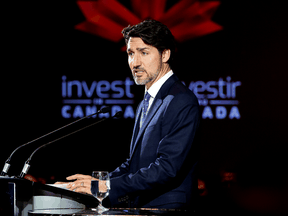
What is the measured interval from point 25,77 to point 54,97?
502mm

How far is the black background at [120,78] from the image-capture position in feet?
17.0

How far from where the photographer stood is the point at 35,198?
1.49 meters

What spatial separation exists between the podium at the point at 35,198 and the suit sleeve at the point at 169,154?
0.14 m

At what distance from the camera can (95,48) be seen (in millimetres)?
5301

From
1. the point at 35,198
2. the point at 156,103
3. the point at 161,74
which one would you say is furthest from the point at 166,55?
the point at 35,198

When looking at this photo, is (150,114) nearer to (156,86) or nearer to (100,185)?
(156,86)

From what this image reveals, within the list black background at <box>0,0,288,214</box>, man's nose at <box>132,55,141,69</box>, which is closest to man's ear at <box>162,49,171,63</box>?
man's nose at <box>132,55,141,69</box>

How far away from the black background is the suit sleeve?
140 inches

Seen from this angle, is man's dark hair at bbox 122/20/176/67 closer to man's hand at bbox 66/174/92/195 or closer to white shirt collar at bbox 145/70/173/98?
white shirt collar at bbox 145/70/173/98

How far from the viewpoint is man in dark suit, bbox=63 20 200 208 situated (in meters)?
1.51

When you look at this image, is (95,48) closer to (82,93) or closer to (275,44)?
(82,93)

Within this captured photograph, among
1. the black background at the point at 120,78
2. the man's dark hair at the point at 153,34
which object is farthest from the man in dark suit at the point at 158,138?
the black background at the point at 120,78

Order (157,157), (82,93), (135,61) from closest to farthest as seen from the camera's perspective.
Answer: (157,157), (135,61), (82,93)

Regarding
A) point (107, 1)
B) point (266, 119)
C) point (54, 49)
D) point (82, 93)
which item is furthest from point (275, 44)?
point (54, 49)
